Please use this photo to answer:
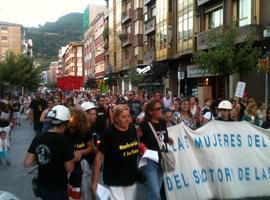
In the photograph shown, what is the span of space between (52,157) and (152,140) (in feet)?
6.44

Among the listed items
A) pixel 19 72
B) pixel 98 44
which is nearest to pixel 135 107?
pixel 19 72

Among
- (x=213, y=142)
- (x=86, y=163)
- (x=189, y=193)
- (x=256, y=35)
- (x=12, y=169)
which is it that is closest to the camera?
(x=86, y=163)

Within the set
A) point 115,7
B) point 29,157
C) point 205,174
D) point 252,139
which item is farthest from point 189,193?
point 115,7

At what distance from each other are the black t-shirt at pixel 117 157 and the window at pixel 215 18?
26438 mm

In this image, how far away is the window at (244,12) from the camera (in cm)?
2697

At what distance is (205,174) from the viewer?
7.57 meters

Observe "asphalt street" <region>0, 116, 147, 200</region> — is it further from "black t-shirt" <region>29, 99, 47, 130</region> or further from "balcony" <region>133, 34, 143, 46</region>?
"balcony" <region>133, 34, 143, 46</region>

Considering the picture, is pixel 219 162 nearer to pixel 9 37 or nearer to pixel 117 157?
pixel 117 157

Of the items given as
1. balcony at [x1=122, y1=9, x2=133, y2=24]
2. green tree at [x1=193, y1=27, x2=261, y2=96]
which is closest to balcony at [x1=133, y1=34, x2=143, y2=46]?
balcony at [x1=122, y1=9, x2=133, y2=24]

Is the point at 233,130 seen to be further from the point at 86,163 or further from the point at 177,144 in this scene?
the point at 86,163

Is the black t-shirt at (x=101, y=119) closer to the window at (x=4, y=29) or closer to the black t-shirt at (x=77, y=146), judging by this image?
the black t-shirt at (x=77, y=146)

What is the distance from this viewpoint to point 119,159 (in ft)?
17.4

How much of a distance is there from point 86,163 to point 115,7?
219 feet

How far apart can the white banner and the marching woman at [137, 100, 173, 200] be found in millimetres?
715
